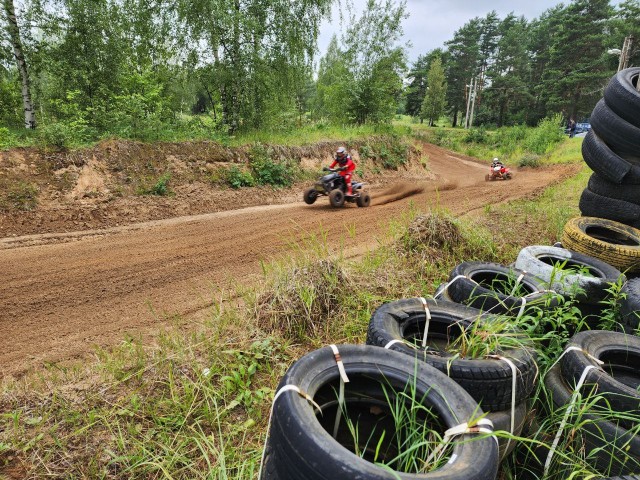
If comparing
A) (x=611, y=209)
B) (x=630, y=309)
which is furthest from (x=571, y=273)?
(x=611, y=209)

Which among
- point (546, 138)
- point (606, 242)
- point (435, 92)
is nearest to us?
point (606, 242)

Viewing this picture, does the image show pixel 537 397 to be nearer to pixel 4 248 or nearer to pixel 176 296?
pixel 176 296

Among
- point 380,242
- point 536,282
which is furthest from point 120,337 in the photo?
point 536,282

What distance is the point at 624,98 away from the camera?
6121mm

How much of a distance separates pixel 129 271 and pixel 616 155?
27.5 feet

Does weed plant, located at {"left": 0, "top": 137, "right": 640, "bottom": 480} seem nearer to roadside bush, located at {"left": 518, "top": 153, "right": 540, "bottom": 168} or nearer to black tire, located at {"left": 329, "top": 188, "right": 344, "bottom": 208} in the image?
black tire, located at {"left": 329, "top": 188, "right": 344, "bottom": 208}

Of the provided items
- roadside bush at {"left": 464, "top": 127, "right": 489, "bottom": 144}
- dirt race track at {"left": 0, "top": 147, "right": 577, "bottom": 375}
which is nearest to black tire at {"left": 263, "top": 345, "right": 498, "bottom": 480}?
dirt race track at {"left": 0, "top": 147, "right": 577, "bottom": 375}

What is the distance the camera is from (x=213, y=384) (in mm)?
2994

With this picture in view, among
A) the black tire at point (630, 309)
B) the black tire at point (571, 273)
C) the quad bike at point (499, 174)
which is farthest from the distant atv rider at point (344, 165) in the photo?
the quad bike at point (499, 174)

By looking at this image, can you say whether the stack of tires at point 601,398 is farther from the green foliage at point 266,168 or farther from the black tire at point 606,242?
the green foliage at point 266,168

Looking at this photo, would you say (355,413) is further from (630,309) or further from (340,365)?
(630,309)

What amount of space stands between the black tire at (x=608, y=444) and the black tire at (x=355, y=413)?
1017 mm

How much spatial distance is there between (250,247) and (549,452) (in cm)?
548

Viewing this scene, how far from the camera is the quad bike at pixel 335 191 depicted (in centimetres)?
997
